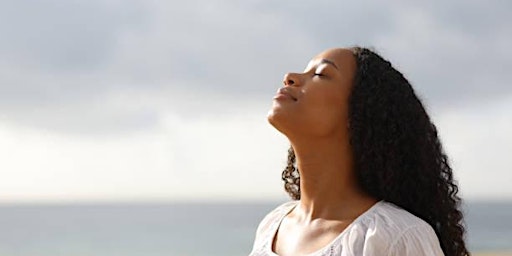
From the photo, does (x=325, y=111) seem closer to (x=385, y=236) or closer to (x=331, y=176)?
(x=331, y=176)

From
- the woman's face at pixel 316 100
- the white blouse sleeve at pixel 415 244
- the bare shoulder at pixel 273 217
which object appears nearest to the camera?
the white blouse sleeve at pixel 415 244

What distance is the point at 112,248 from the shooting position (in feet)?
61.2

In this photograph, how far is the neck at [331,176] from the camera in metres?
2.23

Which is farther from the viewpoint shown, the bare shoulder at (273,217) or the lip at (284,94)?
the bare shoulder at (273,217)

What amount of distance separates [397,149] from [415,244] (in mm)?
244

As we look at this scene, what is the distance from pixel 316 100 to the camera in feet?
7.22

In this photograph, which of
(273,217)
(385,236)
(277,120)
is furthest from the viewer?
(273,217)

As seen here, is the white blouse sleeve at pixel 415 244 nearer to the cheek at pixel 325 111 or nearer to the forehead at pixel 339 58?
the cheek at pixel 325 111

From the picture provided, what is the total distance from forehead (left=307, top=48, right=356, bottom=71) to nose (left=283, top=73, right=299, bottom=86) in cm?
6

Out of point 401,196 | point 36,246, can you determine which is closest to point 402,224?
point 401,196

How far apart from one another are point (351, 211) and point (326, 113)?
22cm

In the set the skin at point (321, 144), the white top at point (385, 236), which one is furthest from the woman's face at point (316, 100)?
the white top at point (385, 236)

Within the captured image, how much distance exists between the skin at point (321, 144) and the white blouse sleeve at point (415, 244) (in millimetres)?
143

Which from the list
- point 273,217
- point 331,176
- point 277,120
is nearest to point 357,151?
point 331,176
